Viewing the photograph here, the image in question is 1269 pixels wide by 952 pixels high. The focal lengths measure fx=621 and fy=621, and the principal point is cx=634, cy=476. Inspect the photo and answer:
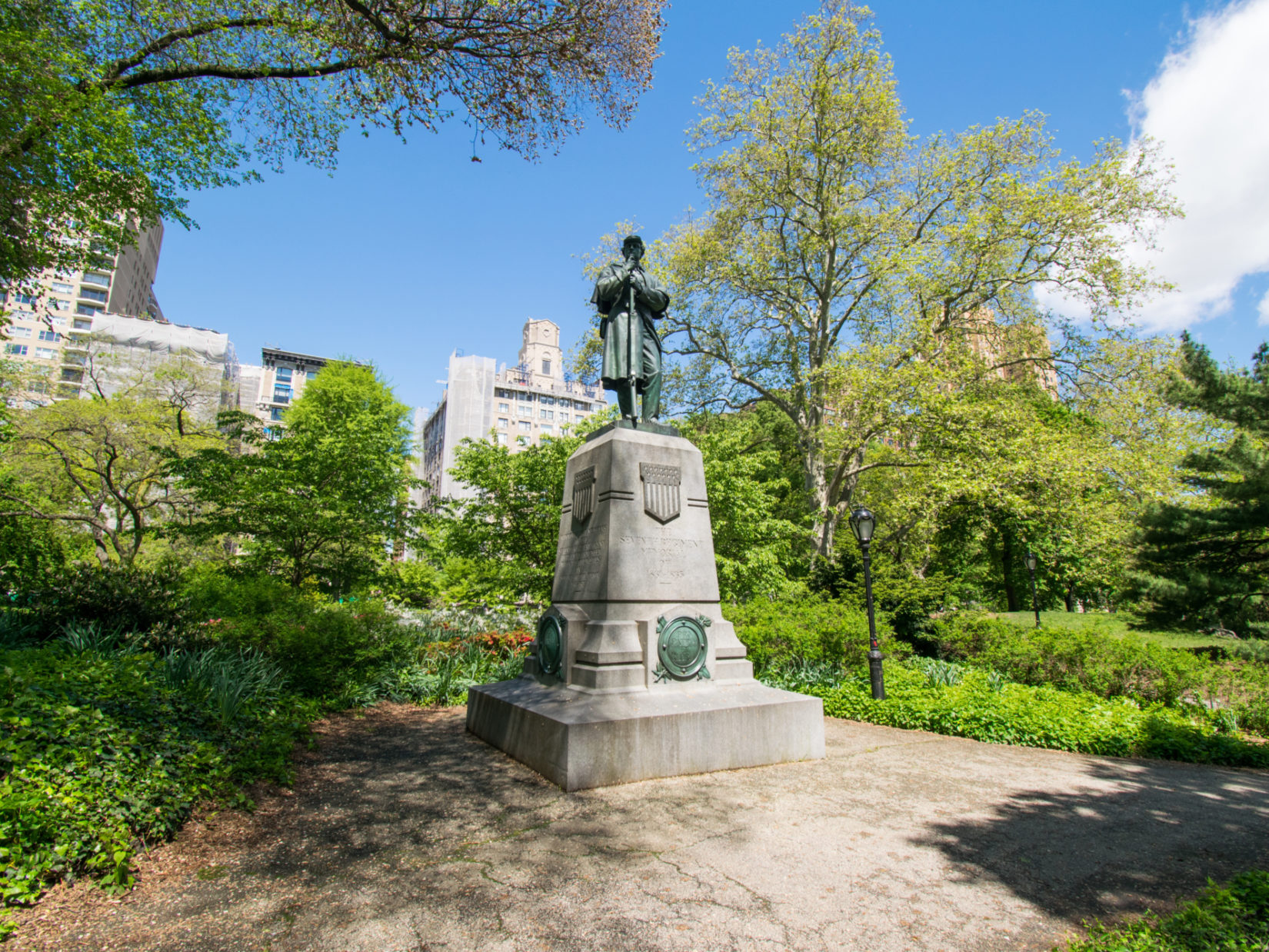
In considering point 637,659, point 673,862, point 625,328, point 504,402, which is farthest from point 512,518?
point 504,402

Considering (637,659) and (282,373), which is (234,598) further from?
(282,373)

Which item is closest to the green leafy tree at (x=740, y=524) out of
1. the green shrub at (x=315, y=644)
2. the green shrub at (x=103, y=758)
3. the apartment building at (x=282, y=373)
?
the green shrub at (x=315, y=644)

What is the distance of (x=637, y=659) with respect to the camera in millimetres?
6109

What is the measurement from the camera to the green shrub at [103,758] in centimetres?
311

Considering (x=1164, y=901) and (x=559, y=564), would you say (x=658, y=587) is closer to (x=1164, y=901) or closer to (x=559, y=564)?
(x=559, y=564)

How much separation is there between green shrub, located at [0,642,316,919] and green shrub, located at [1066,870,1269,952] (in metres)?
Answer: 4.73

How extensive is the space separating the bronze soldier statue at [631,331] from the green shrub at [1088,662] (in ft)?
26.7

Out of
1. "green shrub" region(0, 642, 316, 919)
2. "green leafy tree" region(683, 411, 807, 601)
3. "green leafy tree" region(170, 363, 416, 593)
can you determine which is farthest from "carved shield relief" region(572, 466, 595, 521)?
"green leafy tree" region(170, 363, 416, 593)

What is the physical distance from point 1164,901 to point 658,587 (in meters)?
4.30

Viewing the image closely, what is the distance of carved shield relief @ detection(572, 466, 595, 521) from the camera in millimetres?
7082

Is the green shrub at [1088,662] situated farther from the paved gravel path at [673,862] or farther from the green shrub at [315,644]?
the green shrub at [315,644]

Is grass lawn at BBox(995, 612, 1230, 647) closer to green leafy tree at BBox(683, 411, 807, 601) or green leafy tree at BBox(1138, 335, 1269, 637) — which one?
green leafy tree at BBox(1138, 335, 1269, 637)

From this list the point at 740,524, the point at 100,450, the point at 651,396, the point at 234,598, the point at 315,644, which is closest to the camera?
the point at 651,396

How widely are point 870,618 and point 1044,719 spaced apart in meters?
2.34
